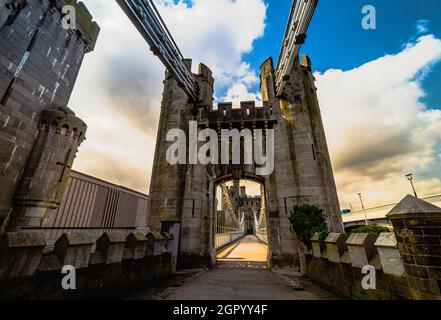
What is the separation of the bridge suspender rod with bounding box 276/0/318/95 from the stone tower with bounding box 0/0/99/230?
13.3 meters

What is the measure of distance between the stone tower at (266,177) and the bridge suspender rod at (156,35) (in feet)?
6.06

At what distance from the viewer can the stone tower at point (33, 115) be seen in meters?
8.61

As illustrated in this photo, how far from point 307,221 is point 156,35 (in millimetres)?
10621

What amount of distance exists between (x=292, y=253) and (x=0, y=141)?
15.0 m

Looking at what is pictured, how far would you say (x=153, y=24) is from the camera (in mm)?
7598

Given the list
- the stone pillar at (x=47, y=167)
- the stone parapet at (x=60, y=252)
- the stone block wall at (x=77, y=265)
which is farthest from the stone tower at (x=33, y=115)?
the stone parapet at (x=60, y=252)

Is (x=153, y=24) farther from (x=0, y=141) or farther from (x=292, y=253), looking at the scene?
(x=292, y=253)

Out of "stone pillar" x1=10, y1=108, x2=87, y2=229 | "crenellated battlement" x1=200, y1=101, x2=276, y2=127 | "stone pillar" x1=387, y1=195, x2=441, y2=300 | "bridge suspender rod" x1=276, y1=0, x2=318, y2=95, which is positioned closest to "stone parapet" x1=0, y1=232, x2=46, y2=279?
"stone pillar" x1=387, y1=195, x2=441, y2=300

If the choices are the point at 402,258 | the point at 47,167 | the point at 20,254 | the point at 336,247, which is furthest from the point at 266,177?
the point at 47,167

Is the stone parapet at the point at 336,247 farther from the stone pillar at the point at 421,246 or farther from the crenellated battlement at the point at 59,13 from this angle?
the crenellated battlement at the point at 59,13

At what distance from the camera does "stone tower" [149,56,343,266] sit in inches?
334

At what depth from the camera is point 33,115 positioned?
9.82 meters

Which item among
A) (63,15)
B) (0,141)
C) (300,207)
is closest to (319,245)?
(300,207)

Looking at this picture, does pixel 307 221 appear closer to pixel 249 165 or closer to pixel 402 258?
pixel 249 165
